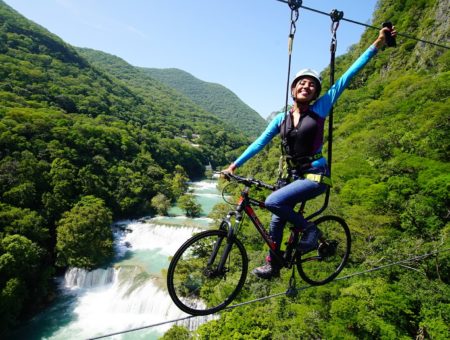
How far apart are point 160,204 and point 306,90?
153 ft

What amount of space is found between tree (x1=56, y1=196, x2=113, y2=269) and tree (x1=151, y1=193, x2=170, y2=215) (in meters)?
12.7

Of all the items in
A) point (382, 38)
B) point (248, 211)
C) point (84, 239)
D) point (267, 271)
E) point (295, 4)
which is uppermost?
point (295, 4)

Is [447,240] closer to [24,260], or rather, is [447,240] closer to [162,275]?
[162,275]

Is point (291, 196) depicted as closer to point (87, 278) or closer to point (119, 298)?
point (119, 298)

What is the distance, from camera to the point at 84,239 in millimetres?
31375

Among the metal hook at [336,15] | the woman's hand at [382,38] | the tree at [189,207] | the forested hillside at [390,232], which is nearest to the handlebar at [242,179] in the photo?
the woman's hand at [382,38]

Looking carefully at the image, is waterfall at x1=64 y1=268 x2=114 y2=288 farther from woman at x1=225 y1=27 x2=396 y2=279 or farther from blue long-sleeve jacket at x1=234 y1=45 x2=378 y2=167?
blue long-sleeve jacket at x1=234 y1=45 x2=378 y2=167

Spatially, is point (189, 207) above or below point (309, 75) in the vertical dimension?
below

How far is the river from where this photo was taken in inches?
930

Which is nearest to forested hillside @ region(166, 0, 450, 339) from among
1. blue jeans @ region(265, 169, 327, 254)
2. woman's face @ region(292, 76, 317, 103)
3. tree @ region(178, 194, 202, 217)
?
blue jeans @ region(265, 169, 327, 254)

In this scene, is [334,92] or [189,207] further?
[189,207]

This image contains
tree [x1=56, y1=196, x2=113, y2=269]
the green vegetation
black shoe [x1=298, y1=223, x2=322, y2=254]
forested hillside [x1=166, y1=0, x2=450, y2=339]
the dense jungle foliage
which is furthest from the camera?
tree [x1=56, y1=196, x2=113, y2=269]

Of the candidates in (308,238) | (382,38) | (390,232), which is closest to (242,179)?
(308,238)

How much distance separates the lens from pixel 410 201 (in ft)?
80.9
